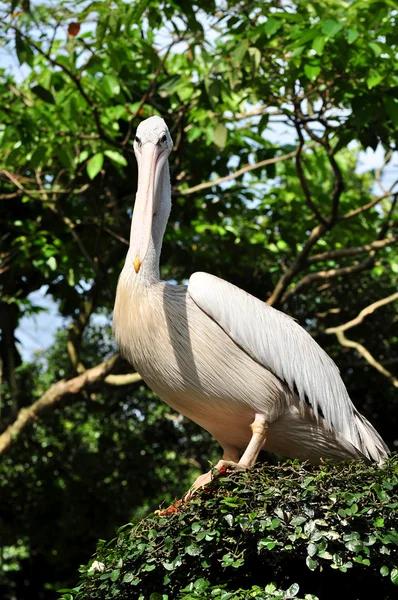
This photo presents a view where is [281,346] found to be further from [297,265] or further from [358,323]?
[358,323]

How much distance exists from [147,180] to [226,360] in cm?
121

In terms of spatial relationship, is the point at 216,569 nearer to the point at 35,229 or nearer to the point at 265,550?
the point at 265,550

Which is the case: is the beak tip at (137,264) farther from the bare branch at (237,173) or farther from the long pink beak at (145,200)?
the bare branch at (237,173)

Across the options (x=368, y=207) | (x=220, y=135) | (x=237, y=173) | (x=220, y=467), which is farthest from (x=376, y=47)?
(x=220, y=467)

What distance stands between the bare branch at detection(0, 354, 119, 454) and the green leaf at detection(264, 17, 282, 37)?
3397 millimetres

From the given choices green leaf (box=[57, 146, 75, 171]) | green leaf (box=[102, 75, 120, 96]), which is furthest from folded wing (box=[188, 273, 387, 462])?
green leaf (box=[102, 75, 120, 96])

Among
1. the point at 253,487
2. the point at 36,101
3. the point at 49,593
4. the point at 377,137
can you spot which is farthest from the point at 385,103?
the point at 49,593

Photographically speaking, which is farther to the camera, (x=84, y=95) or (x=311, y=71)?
(x=84, y=95)

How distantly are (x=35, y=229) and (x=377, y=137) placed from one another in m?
3.67

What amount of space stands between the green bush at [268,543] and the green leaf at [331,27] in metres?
3.67

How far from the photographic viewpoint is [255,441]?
5.01 meters

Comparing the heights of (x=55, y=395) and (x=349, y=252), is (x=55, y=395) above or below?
below

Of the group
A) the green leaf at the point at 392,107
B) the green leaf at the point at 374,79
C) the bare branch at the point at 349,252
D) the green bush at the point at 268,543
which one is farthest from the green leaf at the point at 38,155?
the green bush at the point at 268,543

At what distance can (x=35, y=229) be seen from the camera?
938cm
